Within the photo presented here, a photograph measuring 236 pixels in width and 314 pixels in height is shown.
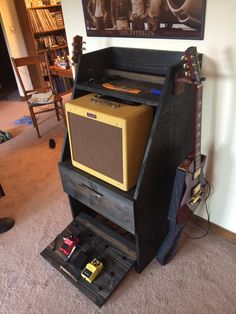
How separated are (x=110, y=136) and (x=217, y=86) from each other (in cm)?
57

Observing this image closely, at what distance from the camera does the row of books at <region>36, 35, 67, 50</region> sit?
3688mm

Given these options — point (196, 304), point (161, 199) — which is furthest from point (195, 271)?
point (161, 199)

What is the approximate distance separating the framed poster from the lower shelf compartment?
108cm

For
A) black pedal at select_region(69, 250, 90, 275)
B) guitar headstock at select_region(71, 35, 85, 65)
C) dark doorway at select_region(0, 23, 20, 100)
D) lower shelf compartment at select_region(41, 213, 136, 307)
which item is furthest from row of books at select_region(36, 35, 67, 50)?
black pedal at select_region(69, 250, 90, 275)

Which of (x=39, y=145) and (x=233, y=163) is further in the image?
(x=39, y=145)

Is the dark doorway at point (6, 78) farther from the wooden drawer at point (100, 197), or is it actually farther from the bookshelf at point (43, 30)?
the wooden drawer at point (100, 197)

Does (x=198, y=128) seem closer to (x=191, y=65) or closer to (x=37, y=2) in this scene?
(x=191, y=65)

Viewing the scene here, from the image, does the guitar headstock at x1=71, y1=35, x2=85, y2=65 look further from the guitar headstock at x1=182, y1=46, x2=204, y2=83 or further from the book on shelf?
the book on shelf

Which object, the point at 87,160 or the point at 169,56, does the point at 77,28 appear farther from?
the point at 87,160

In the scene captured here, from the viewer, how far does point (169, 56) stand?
127 cm

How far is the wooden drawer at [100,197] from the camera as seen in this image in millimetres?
1161

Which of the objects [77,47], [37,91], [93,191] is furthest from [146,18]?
[37,91]

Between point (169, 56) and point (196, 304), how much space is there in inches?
47.3

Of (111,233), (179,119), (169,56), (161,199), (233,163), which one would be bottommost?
(111,233)
